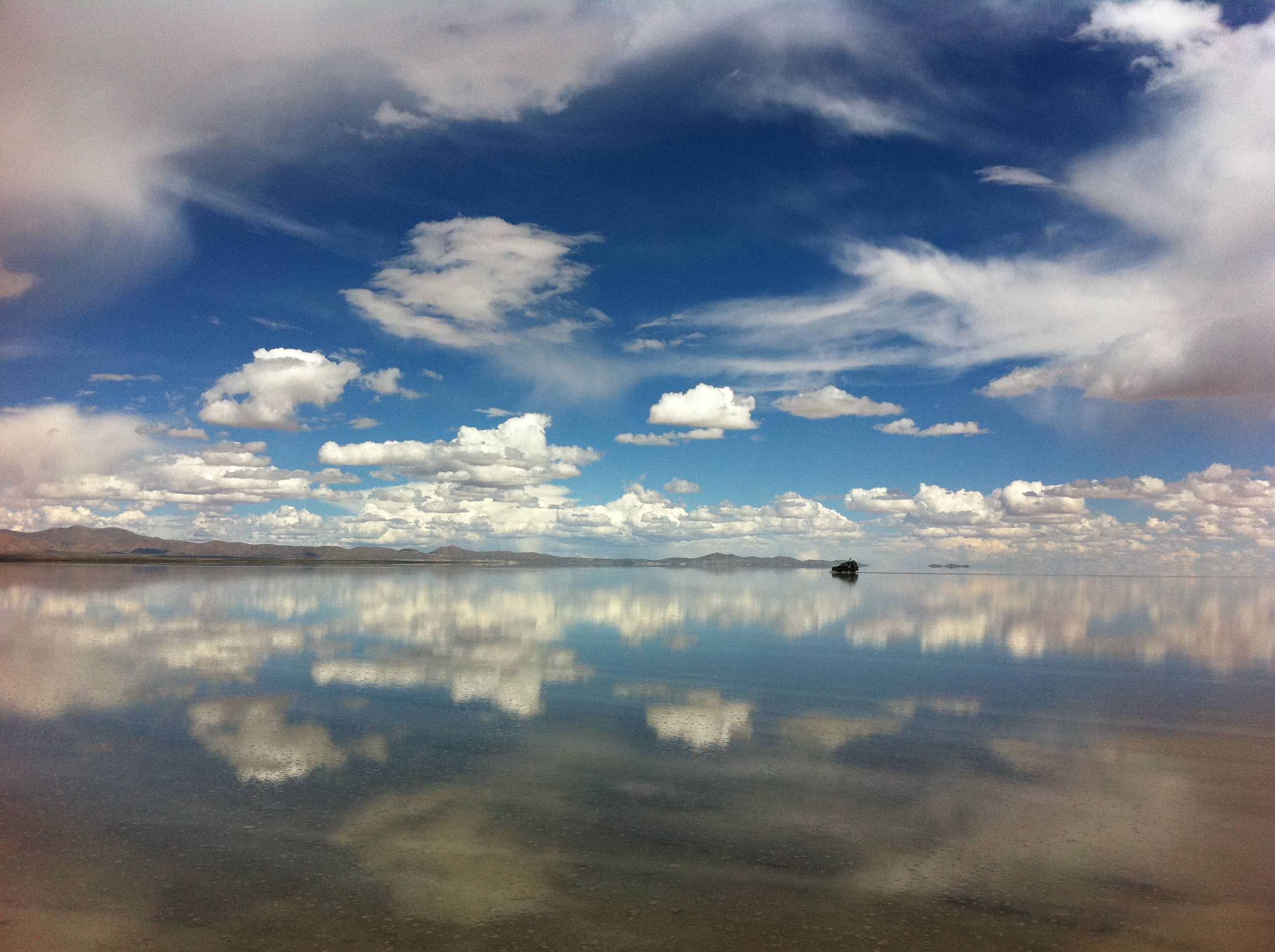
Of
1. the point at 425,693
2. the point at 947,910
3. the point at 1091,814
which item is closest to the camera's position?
the point at 947,910

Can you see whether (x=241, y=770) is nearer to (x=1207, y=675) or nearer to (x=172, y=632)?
(x=172, y=632)

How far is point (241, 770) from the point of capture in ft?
54.1

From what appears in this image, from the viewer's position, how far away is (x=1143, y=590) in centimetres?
15025

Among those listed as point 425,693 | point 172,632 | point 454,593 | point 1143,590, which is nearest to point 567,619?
point 172,632

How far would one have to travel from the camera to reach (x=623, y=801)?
1474cm

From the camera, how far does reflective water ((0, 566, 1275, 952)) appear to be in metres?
10.4

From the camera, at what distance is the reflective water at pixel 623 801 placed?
410 inches

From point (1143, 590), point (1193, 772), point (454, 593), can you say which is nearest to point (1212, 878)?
point (1193, 772)

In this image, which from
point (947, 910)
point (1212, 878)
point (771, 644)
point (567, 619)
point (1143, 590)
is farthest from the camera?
point (1143, 590)

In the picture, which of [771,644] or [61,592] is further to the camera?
[61,592]

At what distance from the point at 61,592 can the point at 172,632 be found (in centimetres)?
4715

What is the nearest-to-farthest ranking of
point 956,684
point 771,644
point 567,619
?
point 956,684, point 771,644, point 567,619

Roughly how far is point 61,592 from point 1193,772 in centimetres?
9131

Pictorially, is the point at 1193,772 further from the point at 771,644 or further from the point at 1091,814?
the point at 771,644
